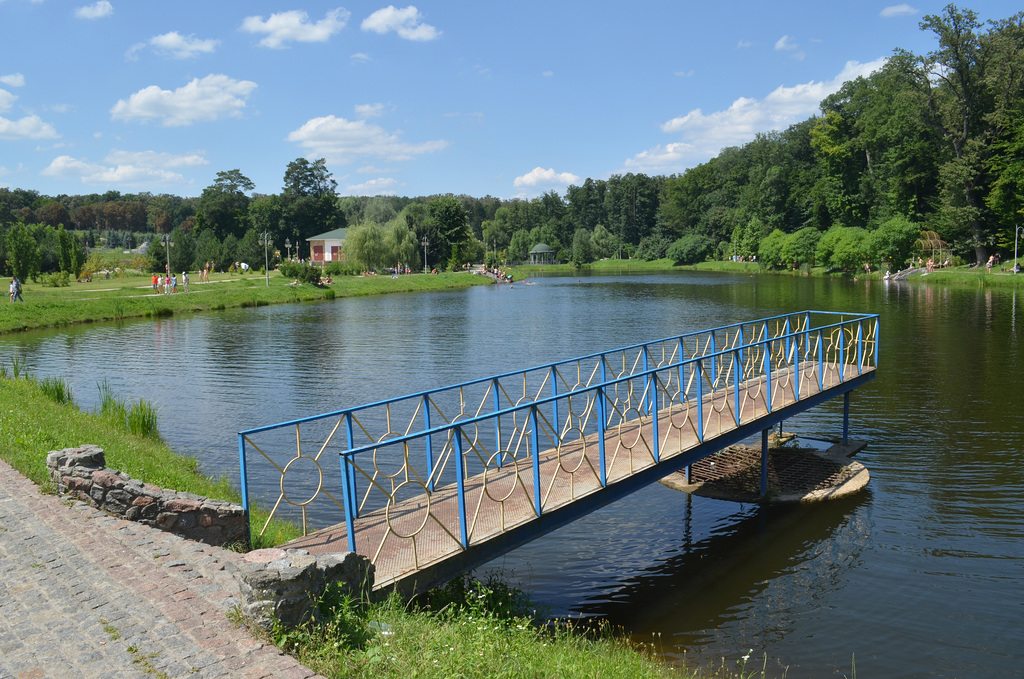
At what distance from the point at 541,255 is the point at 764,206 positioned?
48780 millimetres

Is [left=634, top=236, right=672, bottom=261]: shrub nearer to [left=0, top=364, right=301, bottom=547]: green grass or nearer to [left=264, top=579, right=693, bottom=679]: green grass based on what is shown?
[left=0, top=364, right=301, bottom=547]: green grass

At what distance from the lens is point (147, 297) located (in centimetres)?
5062

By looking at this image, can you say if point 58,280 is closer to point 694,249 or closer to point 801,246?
point 801,246

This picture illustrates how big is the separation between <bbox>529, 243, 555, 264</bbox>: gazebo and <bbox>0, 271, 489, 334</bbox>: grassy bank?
2584 inches

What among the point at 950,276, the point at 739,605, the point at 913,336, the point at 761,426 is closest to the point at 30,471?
the point at 739,605

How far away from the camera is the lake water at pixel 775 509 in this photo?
31.2ft

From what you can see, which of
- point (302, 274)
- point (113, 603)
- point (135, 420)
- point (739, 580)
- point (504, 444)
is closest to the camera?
point (113, 603)

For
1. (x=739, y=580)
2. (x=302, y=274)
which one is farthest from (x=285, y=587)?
(x=302, y=274)

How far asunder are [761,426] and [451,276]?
76135mm

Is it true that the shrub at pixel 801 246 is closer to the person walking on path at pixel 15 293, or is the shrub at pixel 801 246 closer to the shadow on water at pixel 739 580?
the person walking on path at pixel 15 293

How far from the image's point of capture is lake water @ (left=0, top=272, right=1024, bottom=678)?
9.52m

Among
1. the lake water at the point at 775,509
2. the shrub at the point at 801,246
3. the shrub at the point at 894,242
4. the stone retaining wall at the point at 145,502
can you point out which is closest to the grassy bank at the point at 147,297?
the lake water at the point at 775,509

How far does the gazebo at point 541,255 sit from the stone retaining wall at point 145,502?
135 meters

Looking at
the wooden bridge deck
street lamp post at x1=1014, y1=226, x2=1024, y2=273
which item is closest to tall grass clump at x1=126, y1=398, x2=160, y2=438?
the wooden bridge deck
